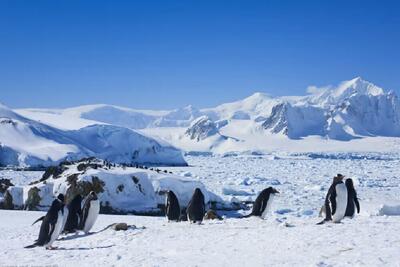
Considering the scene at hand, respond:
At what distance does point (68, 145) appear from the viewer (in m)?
49.2

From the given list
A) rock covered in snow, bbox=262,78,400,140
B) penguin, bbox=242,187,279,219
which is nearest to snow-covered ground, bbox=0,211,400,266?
penguin, bbox=242,187,279,219

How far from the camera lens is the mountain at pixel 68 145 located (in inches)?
1766

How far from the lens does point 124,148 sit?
57.0 metres

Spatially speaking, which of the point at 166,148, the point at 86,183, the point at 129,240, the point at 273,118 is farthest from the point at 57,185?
the point at 273,118

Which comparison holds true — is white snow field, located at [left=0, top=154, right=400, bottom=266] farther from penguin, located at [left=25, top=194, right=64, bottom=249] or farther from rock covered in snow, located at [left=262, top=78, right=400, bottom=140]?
rock covered in snow, located at [left=262, top=78, right=400, bottom=140]

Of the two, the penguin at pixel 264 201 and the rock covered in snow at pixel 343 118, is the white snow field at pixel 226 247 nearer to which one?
the penguin at pixel 264 201

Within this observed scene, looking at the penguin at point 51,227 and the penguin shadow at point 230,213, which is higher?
the penguin at point 51,227

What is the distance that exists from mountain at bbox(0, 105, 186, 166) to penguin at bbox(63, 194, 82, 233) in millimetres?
35019

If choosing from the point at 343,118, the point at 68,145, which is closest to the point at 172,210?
the point at 68,145

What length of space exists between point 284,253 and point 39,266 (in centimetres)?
291

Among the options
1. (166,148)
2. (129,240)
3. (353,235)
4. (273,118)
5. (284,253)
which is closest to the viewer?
(284,253)

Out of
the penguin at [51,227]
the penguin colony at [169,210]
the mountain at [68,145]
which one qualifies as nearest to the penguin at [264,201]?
the penguin colony at [169,210]

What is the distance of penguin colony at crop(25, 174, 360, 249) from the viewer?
769 centimetres

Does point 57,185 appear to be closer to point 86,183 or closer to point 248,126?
point 86,183
